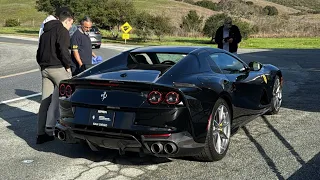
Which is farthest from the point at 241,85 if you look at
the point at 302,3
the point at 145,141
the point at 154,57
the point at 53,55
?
the point at 302,3

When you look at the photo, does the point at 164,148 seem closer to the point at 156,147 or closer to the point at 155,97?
the point at 156,147

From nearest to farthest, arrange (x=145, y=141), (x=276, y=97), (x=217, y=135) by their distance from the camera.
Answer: (x=145, y=141), (x=217, y=135), (x=276, y=97)

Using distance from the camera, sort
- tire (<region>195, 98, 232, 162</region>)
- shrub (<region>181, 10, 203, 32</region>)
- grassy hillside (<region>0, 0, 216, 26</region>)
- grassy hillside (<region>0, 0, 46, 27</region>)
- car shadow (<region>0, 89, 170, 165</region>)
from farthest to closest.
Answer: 1. grassy hillside (<region>0, 0, 216, 26</region>)
2. grassy hillside (<region>0, 0, 46, 27</region>)
3. shrub (<region>181, 10, 203, 32</region>)
4. car shadow (<region>0, 89, 170, 165</region>)
5. tire (<region>195, 98, 232, 162</region>)

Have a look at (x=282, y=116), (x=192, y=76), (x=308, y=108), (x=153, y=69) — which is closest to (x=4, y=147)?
(x=153, y=69)

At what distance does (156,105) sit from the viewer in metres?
4.26

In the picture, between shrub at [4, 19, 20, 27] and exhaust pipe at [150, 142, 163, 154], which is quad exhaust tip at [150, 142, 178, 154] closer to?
exhaust pipe at [150, 142, 163, 154]

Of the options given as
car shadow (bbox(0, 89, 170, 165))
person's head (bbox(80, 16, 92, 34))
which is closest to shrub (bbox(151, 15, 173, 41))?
car shadow (bbox(0, 89, 170, 165))

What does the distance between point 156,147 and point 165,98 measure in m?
0.51

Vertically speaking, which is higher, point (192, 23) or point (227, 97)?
point (227, 97)

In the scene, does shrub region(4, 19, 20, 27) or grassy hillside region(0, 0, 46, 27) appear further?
grassy hillside region(0, 0, 46, 27)

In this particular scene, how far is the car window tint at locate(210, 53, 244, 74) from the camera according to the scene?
18.3 feet

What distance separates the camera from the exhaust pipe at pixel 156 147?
4.23 metres

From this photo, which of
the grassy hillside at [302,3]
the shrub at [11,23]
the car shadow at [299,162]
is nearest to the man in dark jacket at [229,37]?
the car shadow at [299,162]

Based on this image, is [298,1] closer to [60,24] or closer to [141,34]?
[141,34]
